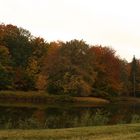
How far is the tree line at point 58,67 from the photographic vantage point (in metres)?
71.2

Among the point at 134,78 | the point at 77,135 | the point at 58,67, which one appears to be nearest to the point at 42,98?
the point at 58,67

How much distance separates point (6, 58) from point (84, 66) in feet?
50.6

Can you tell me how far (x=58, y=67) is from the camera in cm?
7112

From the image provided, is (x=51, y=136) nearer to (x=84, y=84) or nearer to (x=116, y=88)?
(x=84, y=84)

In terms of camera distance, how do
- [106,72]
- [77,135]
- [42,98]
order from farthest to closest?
[106,72]
[42,98]
[77,135]

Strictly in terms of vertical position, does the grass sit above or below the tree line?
below

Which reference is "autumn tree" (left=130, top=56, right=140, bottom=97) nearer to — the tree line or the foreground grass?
the tree line

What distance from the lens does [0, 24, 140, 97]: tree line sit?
71.2m

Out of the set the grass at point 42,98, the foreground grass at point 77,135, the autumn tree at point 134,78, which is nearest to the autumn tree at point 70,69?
the grass at point 42,98

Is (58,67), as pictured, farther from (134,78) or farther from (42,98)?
(134,78)

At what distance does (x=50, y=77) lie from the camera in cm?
7225

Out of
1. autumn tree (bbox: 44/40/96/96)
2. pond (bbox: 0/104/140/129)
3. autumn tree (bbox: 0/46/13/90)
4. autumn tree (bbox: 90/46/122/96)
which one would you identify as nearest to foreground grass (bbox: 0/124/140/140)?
pond (bbox: 0/104/140/129)

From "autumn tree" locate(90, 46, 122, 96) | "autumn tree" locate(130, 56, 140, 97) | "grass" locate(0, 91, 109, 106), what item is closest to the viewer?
"grass" locate(0, 91, 109, 106)

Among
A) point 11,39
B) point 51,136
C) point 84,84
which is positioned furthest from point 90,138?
point 11,39
